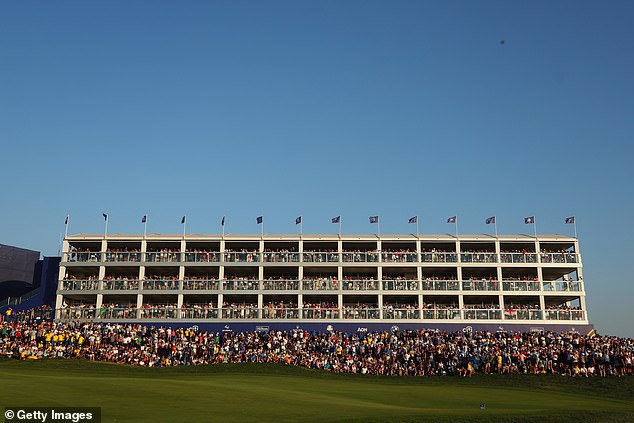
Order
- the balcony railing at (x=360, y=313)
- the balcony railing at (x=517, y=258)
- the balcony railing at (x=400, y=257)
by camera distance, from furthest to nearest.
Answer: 1. the balcony railing at (x=400, y=257)
2. the balcony railing at (x=517, y=258)
3. the balcony railing at (x=360, y=313)

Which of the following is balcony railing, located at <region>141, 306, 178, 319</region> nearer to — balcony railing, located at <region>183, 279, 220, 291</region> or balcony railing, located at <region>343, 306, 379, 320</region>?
balcony railing, located at <region>183, 279, 220, 291</region>

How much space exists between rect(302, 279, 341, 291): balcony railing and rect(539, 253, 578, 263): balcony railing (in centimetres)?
2356

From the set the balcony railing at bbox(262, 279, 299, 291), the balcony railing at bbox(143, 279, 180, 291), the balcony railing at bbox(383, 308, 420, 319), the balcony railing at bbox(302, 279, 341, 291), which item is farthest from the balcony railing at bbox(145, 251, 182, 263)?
the balcony railing at bbox(383, 308, 420, 319)

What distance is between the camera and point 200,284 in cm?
6869

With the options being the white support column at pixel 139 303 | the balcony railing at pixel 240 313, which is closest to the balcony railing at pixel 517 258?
the balcony railing at pixel 240 313

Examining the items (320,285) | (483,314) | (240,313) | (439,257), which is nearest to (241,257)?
(240,313)

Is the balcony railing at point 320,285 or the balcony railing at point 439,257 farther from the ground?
the balcony railing at point 439,257

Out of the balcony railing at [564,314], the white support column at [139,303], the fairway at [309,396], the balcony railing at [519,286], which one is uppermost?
the balcony railing at [519,286]

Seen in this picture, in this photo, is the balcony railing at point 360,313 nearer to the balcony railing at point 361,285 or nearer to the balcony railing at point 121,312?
the balcony railing at point 361,285

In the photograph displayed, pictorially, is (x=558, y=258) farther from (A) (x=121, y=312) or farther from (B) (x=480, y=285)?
(A) (x=121, y=312)

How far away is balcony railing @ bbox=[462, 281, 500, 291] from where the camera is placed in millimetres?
67312

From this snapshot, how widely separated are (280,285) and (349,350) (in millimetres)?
22216

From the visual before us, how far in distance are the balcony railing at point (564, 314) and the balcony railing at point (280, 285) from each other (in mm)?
27109

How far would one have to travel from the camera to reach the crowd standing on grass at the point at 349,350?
4178cm
